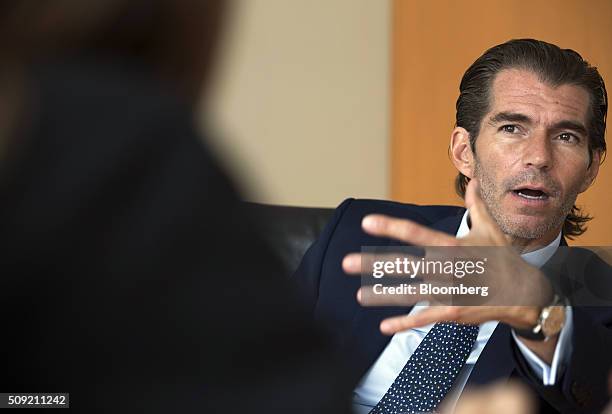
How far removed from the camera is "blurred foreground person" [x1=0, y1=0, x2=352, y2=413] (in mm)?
250

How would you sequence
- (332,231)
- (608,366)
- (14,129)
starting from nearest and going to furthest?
(14,129)
(608,366)
(332,231)

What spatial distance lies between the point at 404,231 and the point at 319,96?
1.84m

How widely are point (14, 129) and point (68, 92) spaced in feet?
0.08

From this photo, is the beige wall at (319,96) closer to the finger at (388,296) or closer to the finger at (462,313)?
the finger at (388,296)

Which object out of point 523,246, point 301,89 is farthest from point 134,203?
point 301,89

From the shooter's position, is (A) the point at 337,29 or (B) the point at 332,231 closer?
(B) the point at 332,231

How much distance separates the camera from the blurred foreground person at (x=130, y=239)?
0.25 meters

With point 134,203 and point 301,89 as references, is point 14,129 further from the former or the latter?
point 301,89

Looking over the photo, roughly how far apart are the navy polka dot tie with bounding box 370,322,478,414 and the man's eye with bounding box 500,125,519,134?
40 centimetres

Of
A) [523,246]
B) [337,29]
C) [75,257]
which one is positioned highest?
[337,29]

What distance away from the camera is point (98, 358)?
0.27 metres

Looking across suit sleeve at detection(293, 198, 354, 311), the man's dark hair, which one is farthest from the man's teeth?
suit sleeve at detection(293, 198, 354, 311)

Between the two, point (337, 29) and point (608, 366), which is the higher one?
point (337, 29)

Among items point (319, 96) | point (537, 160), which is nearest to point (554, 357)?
point (537, 160)
